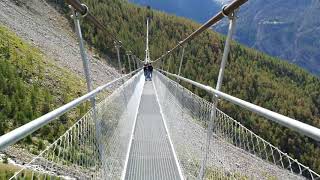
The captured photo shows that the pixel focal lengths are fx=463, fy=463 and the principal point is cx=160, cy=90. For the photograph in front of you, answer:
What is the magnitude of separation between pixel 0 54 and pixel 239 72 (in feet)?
251

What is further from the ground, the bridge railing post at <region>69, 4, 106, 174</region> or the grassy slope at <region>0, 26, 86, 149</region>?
the bridge railing post at <region>69, 4, 106, 174</region>

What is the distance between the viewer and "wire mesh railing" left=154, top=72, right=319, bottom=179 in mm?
1976

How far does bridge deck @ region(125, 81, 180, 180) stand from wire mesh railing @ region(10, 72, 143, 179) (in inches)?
21.0

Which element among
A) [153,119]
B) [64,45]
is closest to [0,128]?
[153,119]

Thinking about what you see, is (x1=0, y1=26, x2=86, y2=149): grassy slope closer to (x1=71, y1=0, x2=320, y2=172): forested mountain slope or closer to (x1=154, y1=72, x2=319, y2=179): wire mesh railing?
(x1=154, y1=72, x2=319, y2=179): wire mesh railing

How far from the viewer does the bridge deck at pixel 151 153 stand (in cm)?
573

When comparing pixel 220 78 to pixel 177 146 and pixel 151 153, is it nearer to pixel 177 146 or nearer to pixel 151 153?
pixel 177 146

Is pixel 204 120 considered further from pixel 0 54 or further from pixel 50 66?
pixel 50 66

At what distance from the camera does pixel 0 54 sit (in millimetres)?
25938

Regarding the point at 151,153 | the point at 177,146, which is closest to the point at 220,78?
the point at 177,146

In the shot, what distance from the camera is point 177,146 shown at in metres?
6.50

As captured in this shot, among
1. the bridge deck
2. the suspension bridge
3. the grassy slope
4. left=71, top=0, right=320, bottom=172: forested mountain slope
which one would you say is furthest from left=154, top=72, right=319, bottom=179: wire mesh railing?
left=71, top=0, right=320, bottom=172: forested mountain slope

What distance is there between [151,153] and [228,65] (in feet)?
308

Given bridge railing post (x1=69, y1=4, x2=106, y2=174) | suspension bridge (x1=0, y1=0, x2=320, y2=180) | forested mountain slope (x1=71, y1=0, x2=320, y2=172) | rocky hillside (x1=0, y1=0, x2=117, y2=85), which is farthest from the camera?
forested mountain slope (x1=71, y1=0, x2=320, y2=172)
